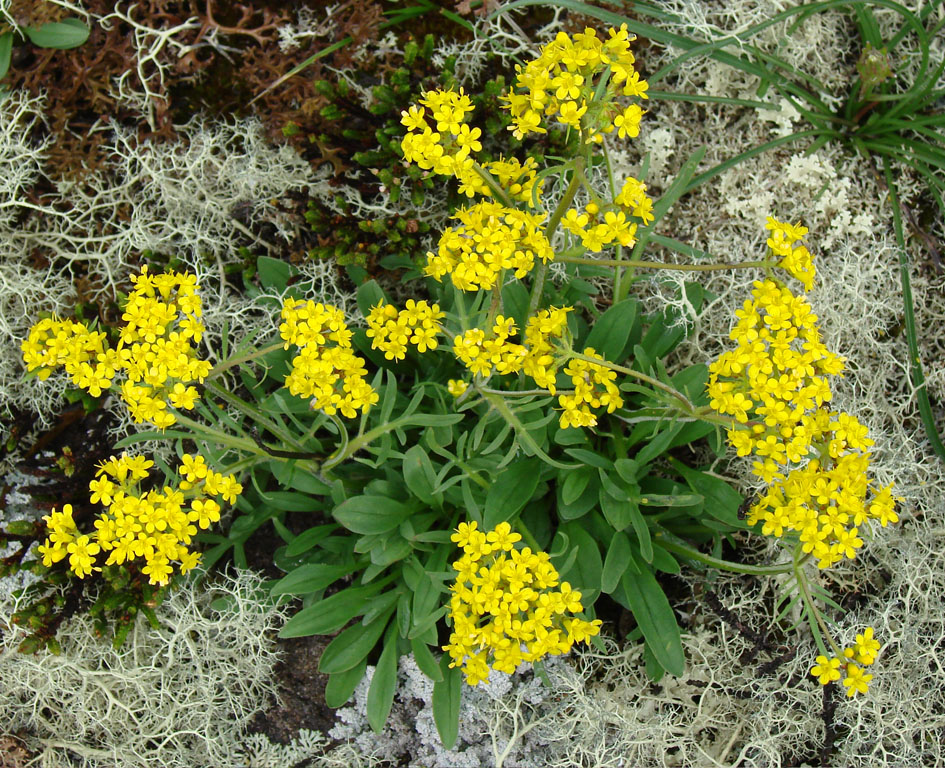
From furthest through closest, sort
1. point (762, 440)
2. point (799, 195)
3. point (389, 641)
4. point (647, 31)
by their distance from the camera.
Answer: point (799, 195), point (647, 31), point (389, 641), point (762, 440)

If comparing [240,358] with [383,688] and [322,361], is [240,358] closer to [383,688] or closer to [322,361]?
[322,361]

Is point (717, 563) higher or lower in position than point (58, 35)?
lower

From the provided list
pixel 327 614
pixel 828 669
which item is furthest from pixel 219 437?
pixel 828 669

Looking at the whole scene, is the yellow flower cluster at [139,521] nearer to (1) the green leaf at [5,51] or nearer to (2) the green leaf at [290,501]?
(2) the green leaf at [290,501]

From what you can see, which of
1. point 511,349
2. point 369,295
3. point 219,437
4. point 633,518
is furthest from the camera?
point 369,295

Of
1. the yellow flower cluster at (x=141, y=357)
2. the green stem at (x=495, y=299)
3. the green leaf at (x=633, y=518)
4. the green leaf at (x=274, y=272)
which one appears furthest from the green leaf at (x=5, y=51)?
the green leaf at (x=633, y=518)

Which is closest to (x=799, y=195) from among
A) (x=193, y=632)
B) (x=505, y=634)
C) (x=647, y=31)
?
(x=647, y=31)

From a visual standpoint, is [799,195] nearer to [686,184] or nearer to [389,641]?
[686,184]
